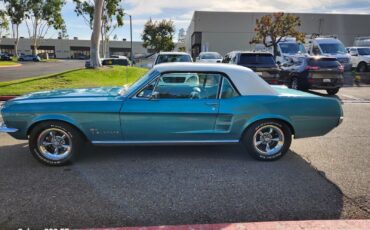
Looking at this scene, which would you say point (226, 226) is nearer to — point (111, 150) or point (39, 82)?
point (111, 150)

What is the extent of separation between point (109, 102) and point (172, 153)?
1.36 meters

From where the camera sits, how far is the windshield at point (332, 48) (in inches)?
830

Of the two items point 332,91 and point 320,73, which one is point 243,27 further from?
point 320,73

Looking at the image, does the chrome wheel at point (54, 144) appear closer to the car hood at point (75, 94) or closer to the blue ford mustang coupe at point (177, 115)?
the blue ford mustang coupe at point (177, 115)

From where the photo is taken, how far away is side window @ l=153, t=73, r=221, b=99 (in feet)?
15.9

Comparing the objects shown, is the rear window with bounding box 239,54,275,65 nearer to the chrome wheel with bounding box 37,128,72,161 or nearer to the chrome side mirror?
the chrome side mirror

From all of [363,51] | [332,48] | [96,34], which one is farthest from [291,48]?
[96,34]

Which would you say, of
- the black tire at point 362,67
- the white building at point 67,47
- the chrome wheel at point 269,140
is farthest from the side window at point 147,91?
the white building at point 67,47

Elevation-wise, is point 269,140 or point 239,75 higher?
point 239,75

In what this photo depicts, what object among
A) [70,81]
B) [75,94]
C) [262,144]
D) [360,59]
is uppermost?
[360,59]

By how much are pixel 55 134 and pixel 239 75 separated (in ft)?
9.28

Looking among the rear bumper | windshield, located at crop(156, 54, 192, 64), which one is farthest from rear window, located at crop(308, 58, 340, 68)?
windshield, located at crop(156, 54, 192, 64)

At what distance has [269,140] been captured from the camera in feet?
16.6

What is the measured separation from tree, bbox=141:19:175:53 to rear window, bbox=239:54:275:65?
44821 mm
